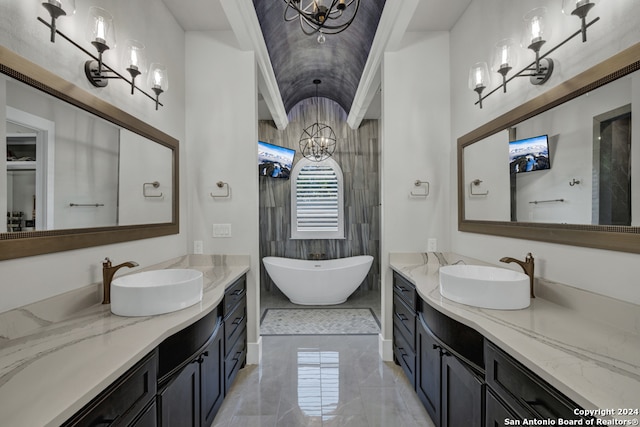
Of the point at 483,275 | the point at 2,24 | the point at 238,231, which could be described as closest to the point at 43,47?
the point at 2,24

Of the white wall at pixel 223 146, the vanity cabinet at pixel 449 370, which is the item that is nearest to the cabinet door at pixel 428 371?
the vanity cabinet at pixel 449 370

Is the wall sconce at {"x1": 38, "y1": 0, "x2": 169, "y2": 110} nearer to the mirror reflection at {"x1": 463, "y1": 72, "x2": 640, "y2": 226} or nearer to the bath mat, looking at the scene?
the mirror reflection at {"x1": 463, "y1": 72, "x2": 640, "y2": 226}

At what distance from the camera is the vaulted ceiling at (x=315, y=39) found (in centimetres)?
229

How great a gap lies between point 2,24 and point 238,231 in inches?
70.1

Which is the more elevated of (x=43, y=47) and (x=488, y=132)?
(x=43, y=47)

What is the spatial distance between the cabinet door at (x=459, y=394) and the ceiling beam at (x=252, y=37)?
257cm

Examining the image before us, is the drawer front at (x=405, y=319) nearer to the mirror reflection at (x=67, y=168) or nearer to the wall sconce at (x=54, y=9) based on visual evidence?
the mirror reflection at (x=67, y=168)

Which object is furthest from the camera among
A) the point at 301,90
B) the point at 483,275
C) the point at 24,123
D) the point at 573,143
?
the point at 301,90

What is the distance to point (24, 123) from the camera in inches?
47.9

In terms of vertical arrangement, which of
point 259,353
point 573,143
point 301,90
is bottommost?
point 259,353

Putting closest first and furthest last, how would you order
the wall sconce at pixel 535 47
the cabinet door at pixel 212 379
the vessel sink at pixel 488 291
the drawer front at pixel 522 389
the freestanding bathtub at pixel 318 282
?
1. the drawer front at pixel 522 389
2. the wall sconce at pixel 535 47
3. the vessel sink at pixel 488 291
4. the cabinet door at pixel 212 379
5. the freestanding bathtub at pixel 318 282

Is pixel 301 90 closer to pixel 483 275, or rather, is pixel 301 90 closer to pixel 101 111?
pixel 101 111

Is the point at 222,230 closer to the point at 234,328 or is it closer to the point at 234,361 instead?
the point at 234,328

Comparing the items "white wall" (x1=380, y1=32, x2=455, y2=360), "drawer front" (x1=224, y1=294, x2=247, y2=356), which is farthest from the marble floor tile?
"white wall" (x1=380, y1=32, x2=455, y2=360)
